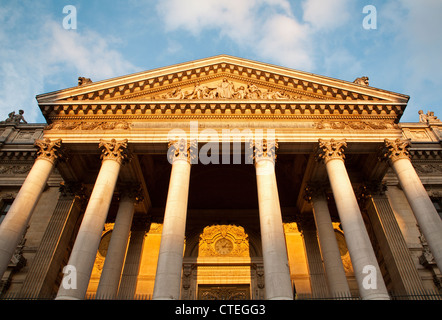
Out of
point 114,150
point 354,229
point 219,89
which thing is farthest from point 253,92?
point 354,229

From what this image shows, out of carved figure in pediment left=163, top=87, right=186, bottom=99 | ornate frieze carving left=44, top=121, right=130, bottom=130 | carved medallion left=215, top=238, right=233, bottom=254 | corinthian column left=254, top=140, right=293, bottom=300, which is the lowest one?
corinthian column left=254, top=140, right=293, bottom=300

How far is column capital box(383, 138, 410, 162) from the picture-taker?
15.7 metres

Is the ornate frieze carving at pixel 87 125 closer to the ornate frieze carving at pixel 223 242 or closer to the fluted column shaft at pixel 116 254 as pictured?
the fluted column shaft at pixel 116 254

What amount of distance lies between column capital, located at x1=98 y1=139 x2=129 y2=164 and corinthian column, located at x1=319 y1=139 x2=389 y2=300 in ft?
33.0

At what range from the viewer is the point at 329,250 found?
53.8 feet

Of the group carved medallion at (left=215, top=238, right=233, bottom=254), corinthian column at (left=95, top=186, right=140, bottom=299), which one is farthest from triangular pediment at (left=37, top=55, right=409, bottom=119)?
carved medallion at (left=215, top=238, right=233, bottom=254)

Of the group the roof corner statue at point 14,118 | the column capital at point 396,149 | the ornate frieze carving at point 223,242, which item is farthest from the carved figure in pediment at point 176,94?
the roof corner statue at point 14,118

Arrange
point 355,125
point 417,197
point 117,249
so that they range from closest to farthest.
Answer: point 417,197 < point 117,249 < point 355,125

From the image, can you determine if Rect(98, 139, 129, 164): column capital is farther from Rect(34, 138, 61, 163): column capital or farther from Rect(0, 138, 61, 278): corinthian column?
Rect(0, 138, 61, 278): corinthian column

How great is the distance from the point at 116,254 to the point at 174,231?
16.5 feet

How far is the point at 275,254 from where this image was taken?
39.9 feet

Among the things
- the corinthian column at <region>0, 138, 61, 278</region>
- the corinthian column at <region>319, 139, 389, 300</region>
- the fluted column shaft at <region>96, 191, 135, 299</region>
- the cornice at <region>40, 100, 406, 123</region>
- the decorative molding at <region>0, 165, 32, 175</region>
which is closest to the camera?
the corinthian column at <region>319, 139, 389, 300</region>

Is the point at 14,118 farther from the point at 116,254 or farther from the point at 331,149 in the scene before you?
the point at 331,149
